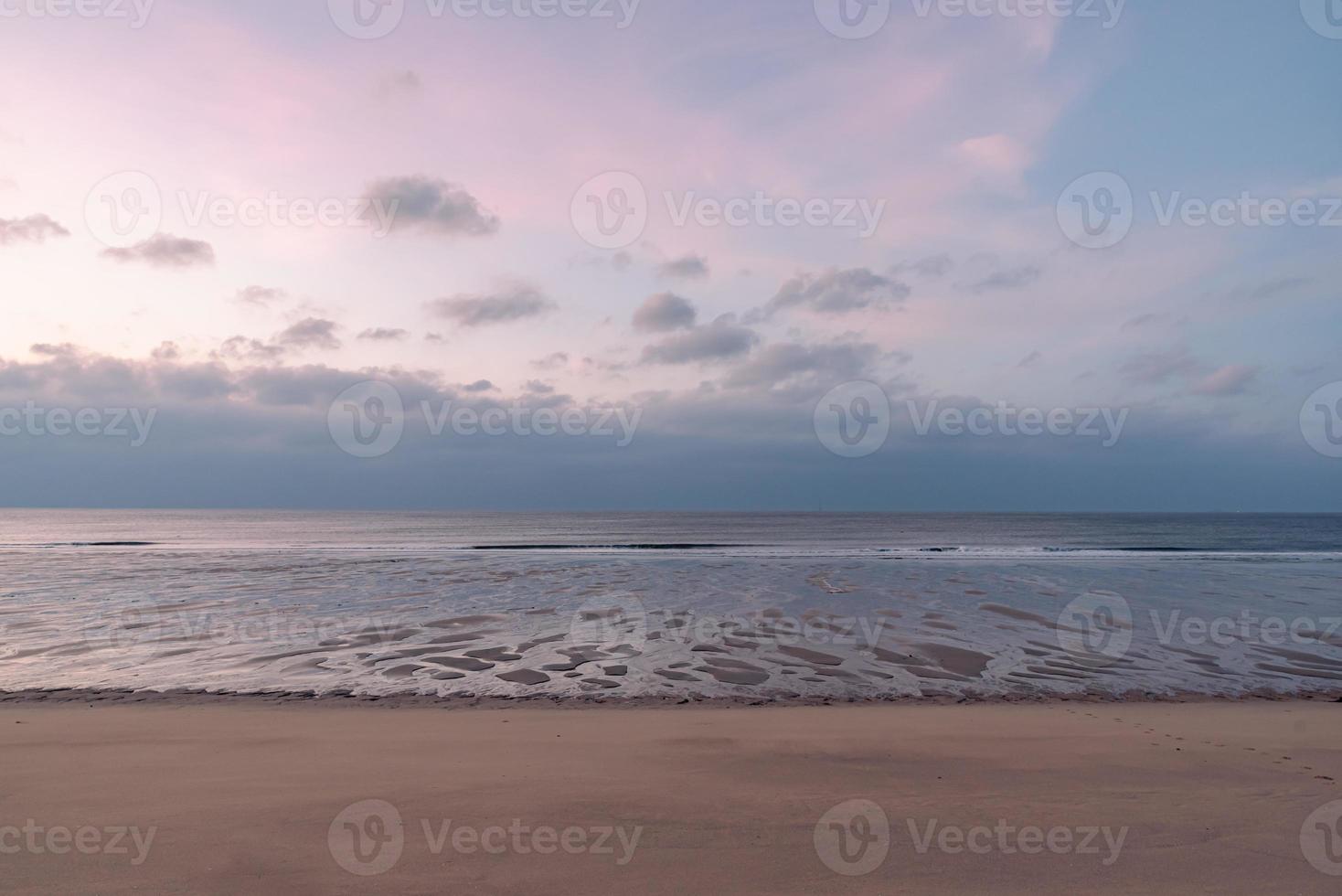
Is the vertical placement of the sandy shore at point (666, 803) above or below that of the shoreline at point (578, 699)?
above

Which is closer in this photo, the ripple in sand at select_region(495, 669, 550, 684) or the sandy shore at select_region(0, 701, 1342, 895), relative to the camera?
the sandy shore at select_region(0, 701, 1342, 895)

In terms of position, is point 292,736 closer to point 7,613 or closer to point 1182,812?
point 1182,812

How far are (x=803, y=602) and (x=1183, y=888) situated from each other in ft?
59.4

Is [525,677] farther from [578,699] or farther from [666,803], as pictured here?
[666,803]

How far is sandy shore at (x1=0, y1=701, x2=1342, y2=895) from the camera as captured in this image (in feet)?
18.0

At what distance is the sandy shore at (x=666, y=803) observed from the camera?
18.0 feet

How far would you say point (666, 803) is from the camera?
687 cm

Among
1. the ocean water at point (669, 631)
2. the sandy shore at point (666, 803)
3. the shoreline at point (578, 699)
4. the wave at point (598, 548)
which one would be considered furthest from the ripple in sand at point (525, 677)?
the wave at point (598, 548)

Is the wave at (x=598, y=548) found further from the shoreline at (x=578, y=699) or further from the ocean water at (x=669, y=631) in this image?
the shoreline at (x=578, y=699)

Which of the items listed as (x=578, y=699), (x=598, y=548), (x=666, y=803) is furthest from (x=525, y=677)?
(x=598, y=548)

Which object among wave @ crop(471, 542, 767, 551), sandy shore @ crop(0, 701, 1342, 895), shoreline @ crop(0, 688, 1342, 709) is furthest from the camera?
wave @ crop(471, 542, 767, 551)

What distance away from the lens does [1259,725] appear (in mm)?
9906

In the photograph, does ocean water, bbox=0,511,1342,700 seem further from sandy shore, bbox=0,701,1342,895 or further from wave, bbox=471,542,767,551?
wave, bbox=471,542,767,551

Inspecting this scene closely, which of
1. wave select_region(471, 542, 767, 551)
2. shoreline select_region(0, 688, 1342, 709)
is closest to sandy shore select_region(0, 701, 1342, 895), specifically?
shoreline select_region(0, 688, 1342, 709)
